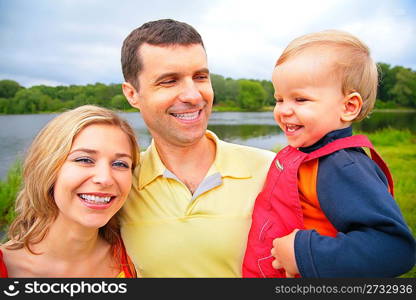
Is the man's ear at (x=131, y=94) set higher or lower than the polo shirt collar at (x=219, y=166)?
higher

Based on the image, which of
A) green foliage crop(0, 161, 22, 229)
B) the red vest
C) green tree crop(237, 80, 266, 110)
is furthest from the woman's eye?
green tree crop(237, 80, 266, 110)

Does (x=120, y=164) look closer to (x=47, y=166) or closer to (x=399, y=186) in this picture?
(x=47, y=166)

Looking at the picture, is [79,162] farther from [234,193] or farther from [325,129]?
[325,129]

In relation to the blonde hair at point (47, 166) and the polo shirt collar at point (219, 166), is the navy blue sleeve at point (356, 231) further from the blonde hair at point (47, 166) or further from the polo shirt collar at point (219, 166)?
the blonde hair at point (47, 166)

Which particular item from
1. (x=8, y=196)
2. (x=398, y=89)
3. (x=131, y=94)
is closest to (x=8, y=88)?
(x=8, y=196)

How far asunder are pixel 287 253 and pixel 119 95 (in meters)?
3.28

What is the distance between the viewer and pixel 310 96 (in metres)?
1.92

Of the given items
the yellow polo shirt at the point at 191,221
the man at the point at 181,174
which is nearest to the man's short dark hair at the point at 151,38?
the man at the point at 181,174

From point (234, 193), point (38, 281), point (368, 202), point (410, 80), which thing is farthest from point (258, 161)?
point (410, 80)

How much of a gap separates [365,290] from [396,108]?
26455 mm

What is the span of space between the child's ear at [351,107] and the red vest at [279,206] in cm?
12

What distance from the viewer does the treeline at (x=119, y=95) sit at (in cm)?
544

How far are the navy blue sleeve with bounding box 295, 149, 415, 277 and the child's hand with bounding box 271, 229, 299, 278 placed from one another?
0.12 feet

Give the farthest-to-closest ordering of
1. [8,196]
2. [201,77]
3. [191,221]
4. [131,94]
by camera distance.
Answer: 1. [8,196]
2. [131,94]
3. [201,77]
4. [191,221]
